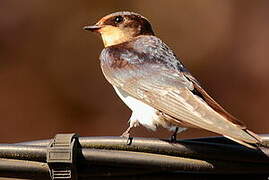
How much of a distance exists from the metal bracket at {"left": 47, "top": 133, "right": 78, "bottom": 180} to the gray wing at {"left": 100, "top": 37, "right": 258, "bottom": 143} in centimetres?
58

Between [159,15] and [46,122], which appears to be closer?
[46,122]

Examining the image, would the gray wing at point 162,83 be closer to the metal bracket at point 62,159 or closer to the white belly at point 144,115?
the white belly at point 144,115

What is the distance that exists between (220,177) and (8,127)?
166 inches

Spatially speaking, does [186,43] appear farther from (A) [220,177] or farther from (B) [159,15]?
(A) [220,177]

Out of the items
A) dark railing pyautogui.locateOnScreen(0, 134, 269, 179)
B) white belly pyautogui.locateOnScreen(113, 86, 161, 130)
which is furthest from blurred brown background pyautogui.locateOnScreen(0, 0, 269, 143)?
dark railing pyautogui.locateOnScreen(0, 134, 269, 179)

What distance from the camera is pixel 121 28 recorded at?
558 cm

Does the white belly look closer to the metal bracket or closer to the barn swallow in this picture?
the barn swallow

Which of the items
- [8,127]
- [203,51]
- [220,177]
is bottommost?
[8,127]

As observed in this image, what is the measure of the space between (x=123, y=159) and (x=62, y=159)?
0.21 m

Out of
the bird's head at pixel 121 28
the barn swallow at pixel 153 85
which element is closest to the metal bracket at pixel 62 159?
the barn swallow at pixel 153 85

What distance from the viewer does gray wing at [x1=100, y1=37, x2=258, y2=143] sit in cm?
380

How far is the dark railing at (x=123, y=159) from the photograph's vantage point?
339cm

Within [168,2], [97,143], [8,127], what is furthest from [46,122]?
[97,143]

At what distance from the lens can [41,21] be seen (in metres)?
7.92
